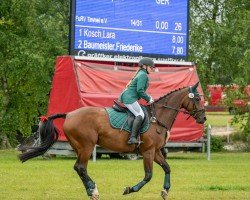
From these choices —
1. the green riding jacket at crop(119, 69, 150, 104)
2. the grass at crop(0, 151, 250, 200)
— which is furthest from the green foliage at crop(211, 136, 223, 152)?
the green riding jacket at crop(119, 69, 150, 104)

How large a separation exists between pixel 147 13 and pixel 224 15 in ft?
37.5

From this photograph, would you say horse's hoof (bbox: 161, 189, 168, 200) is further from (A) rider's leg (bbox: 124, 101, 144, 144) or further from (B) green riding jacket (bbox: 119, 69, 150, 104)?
(B) green riding jacket (bbox: 119, 69, 150, 104)

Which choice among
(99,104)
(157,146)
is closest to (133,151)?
(157,146)

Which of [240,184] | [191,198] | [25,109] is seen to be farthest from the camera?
[25,109]

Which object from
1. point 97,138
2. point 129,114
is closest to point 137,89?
point 129,114

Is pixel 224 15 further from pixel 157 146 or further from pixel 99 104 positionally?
pixel 157 146

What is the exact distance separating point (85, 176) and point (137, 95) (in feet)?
6.37

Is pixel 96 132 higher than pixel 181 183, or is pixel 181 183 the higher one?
pixel 96 132

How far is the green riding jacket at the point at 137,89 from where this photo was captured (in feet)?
50.6

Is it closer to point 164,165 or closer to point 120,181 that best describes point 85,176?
point 164,165

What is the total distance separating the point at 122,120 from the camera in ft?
51.2

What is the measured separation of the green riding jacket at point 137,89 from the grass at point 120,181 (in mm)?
1942

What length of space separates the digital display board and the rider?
12.1 meters

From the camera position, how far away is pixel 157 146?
15805mm
